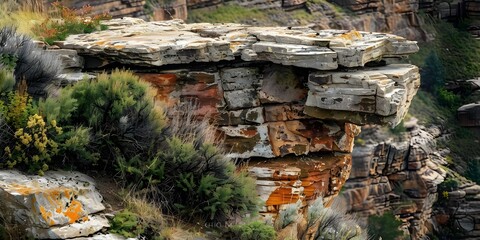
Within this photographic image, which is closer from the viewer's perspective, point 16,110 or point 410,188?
point 16,110

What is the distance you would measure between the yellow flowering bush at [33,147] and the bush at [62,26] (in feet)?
15.0

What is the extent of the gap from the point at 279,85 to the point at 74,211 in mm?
6283

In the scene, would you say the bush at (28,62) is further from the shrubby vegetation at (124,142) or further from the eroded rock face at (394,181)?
the eroded rock face at (394,181)

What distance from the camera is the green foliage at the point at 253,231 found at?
1112 centimetres

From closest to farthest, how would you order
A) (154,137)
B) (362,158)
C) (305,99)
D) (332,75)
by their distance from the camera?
1. (154,137)
2. (332,75)
3. (305,99)
4. (362,158)

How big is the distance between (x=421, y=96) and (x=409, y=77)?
3761 cm

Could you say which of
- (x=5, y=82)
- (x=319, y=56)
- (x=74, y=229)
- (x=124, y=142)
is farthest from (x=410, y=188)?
(x=74, y=229)


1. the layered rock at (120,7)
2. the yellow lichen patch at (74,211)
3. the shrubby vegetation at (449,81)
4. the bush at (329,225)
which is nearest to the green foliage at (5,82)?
the yellow lichen patch at (74,211)

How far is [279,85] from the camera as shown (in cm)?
1575

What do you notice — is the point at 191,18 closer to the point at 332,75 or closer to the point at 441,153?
the point at 441,153

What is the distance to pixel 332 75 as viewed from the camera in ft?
48.4

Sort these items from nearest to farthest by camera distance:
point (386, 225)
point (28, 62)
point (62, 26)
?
point (28, 62) < point (62, 26) < point (386, 225)

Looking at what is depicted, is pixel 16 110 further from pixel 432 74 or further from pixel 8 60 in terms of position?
pixel 432 74

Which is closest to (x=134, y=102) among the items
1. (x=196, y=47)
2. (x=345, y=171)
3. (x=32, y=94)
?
(x=32, y=94)
